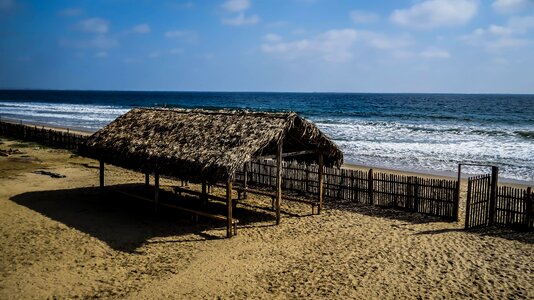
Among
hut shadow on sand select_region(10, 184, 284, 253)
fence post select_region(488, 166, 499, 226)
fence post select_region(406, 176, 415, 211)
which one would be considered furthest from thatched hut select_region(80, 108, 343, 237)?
fence post select_region(488, 166, 499, 226)

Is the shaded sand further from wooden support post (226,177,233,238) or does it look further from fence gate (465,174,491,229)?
fence gate (465,174,491,229)

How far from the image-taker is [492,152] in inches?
1131

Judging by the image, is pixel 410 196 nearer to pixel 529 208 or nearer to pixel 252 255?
pixel 529 208

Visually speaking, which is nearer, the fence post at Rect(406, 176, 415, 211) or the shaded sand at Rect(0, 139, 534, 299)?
the shaded sand at Rect(0, 139, 534, 299)

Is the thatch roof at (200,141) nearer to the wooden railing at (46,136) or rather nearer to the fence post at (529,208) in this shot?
the fence post at (529,208)

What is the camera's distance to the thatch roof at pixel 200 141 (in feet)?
39.0

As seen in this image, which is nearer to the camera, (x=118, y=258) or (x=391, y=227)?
(x=118, y=258)

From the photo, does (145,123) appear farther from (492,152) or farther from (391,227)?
(492,152)

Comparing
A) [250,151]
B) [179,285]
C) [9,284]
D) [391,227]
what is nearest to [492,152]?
[391,227]

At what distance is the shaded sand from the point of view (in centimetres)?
888

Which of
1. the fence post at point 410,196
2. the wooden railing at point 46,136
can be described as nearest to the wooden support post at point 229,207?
the fence post at point 410,196

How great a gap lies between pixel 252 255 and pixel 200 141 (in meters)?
3.77

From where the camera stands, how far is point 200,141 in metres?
12.9

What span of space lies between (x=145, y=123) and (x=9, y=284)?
7.26m
